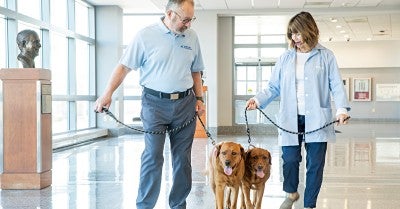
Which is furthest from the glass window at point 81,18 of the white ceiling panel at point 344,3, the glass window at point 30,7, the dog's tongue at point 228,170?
the dog's tongue at point 228,170

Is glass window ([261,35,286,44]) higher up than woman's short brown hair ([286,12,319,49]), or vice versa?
glass window ([261,35,286,44])

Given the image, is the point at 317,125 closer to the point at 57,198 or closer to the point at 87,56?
the point at 57,198

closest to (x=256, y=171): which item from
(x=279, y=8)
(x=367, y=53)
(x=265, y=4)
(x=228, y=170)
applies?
(x=228, y=170)

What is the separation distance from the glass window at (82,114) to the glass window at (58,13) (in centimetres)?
205

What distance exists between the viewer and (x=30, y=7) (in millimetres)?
9914

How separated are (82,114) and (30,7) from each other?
381 cm

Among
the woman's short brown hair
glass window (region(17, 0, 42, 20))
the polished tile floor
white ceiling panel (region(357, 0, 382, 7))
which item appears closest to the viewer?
the woman's short brown hair

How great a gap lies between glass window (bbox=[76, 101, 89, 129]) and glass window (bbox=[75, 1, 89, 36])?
71.5 inches

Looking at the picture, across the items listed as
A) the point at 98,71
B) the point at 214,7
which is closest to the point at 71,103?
the point at 98,71

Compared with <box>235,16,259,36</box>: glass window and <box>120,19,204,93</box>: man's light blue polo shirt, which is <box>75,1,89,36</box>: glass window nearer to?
<box>235,16,259,36</box>: glass window

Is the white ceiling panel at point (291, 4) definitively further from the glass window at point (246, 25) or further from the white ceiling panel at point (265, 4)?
the glass window at point (246, 25)

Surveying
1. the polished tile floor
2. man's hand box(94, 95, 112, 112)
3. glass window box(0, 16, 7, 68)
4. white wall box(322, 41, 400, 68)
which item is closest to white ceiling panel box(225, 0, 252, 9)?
the polished tile floor

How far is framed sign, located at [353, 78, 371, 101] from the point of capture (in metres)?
23.0

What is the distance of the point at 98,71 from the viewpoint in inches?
533
